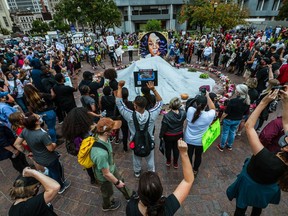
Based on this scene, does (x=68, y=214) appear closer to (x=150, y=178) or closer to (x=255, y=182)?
(x=150, y=178)

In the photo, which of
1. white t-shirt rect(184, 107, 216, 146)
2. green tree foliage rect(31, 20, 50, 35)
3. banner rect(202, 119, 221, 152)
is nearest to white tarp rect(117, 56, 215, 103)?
white t-shirt rect(184, 107, 216, 146)

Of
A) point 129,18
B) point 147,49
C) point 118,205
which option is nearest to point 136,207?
point 118,205

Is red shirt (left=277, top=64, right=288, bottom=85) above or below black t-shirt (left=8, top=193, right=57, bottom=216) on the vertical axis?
below

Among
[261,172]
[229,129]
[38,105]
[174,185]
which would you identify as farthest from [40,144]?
[229,129]

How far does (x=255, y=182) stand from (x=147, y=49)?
1239 cm

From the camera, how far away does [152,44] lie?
1314 centimetres

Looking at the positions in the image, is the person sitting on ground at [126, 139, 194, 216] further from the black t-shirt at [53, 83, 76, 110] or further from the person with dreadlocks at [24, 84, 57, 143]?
the black t-shirt at [53, 83, 76, 110]

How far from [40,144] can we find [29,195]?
1420 mm

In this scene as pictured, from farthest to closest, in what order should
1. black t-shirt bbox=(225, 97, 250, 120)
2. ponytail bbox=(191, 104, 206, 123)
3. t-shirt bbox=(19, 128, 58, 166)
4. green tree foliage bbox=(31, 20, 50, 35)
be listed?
1. green tree foliage bbox=(31, 20, 50, 35)
2. black t-shirt bbox=(225, 97, 250, 120)
3. ponytail bbox=(191, 104, 206, 123)
4. t-shirt bbox=(19, 128, 58, 166)


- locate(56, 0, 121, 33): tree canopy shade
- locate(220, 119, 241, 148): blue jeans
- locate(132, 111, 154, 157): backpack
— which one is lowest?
locate(220, 119, 241, 148): blue jeans

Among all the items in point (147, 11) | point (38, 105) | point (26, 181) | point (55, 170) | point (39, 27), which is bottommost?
point (55, 170)

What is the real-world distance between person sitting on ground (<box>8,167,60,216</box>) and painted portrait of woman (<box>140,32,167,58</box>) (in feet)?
40.0

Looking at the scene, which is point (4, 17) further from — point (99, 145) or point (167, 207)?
point (167, 207)

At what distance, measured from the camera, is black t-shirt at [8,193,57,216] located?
1.84 m
